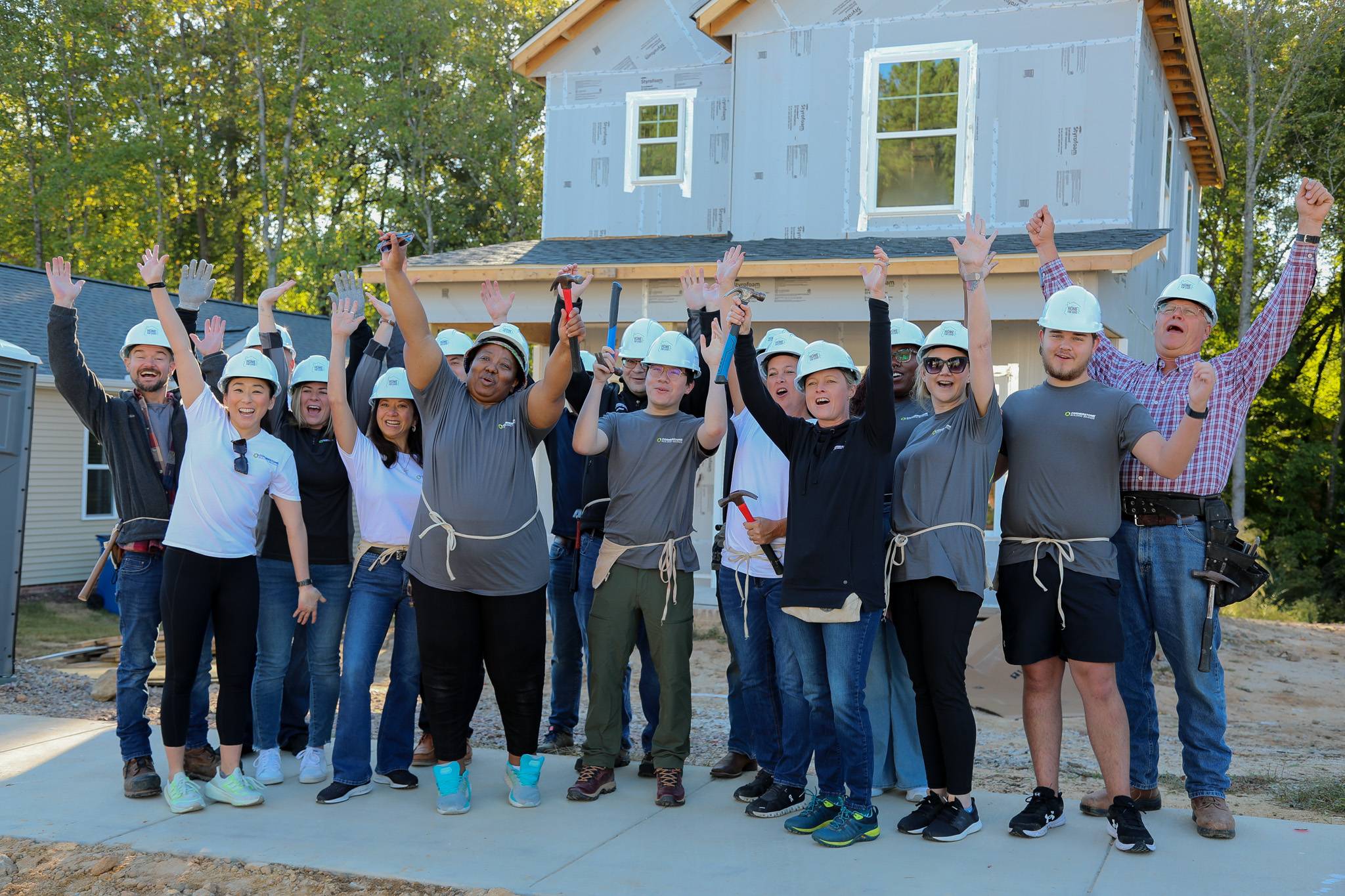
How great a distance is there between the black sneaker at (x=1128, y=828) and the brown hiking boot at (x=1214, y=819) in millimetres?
276

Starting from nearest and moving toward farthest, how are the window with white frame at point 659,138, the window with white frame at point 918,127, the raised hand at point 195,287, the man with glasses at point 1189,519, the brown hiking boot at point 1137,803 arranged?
1. the man with glasses at point 1189,519
2. the brown hiking boot at point 1137,803
3. the raised hand at point 195,287
4. the window with white frame at point 918,127
5. the window with white frame at point 659,138

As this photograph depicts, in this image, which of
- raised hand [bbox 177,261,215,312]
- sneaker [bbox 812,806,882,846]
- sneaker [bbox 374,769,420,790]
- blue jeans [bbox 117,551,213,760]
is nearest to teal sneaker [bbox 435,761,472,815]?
sneaker [bbox 374,769,420,790]

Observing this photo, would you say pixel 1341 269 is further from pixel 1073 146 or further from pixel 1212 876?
pixel 1212 876

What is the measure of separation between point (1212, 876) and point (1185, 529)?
135cm

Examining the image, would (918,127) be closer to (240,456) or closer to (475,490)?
(475,490)

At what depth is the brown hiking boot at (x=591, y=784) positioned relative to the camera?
4.91 meters

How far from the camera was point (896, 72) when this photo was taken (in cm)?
1143

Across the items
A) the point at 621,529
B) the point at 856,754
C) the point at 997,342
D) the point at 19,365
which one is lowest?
the point at 856,754

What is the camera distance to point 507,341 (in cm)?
466

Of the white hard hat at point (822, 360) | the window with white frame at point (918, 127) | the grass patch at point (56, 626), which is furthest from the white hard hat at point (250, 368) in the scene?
the window with white frame at point (918, 127)

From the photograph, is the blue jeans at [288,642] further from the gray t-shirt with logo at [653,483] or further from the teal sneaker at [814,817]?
the teal sneaker at [814,817]

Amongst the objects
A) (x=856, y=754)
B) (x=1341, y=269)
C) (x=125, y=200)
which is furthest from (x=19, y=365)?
(x=1341, y=269)

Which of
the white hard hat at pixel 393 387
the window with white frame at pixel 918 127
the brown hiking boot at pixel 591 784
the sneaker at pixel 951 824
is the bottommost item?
the brown hiking boot at pixel 591 784

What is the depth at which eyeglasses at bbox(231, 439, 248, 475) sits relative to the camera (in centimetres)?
471
